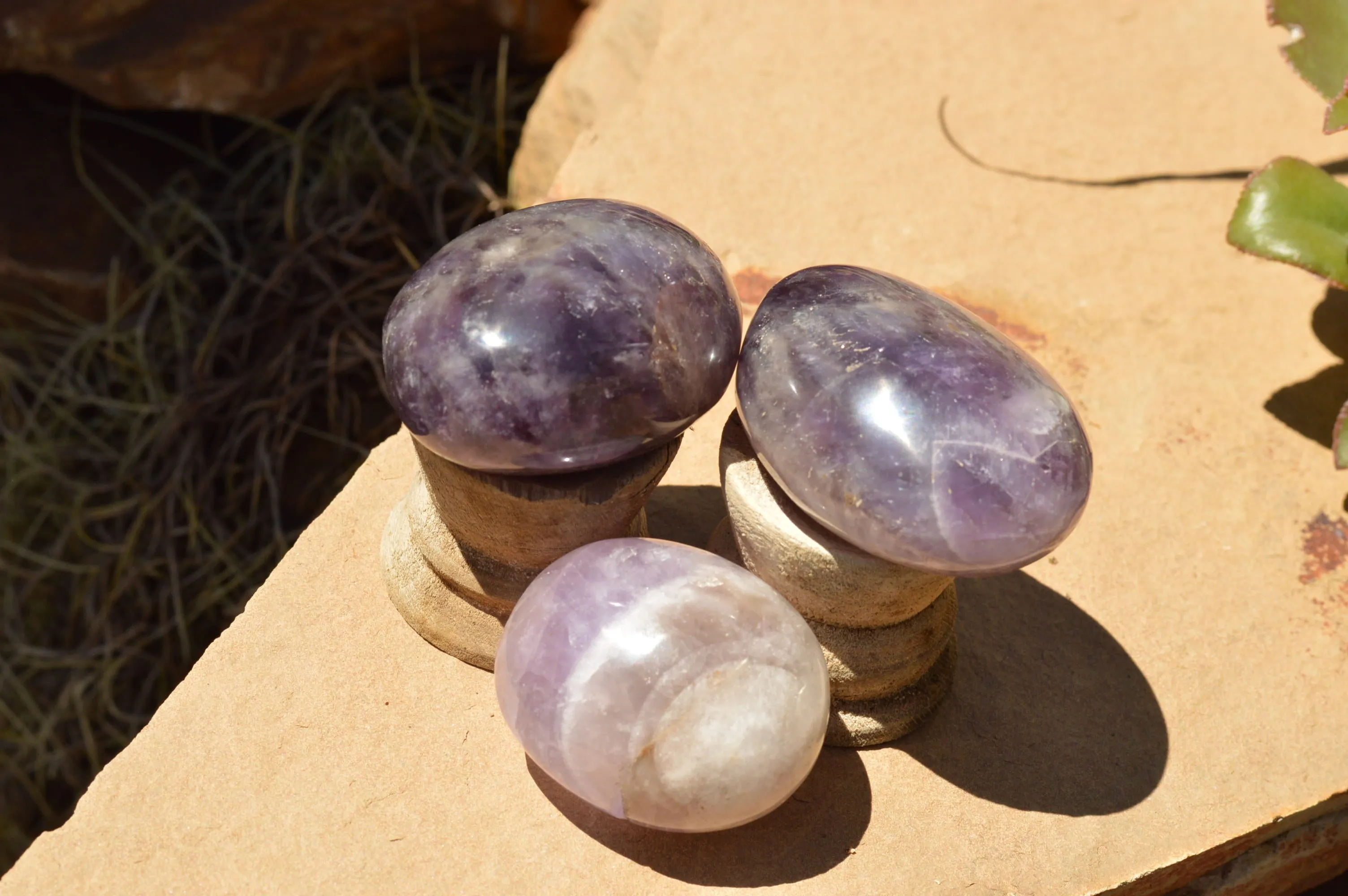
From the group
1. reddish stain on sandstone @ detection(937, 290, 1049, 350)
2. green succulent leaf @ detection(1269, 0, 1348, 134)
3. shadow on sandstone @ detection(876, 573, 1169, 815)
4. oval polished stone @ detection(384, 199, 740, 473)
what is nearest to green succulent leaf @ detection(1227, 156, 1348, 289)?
green succulent leaf @ detection(1269, 0, 1348, 134)

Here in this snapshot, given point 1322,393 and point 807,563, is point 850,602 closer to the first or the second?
point 807,563

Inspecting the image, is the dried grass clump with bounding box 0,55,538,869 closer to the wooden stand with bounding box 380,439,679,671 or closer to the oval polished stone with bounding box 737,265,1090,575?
the wooden stand with bounding box 380,439,679,671

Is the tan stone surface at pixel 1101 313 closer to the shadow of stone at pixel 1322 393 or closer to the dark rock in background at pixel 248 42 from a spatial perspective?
the shadow of stone at pixel 1322 393

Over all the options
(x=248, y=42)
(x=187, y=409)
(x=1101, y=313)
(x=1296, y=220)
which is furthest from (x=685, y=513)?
(x=248, y=42)

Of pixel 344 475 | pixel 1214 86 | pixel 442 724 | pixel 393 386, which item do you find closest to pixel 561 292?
pixel 393 386

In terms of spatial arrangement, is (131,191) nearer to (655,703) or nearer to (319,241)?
(319,241)

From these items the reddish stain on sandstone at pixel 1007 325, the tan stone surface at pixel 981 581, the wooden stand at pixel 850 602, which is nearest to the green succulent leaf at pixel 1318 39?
the tan stone surface at pixel 981 581
